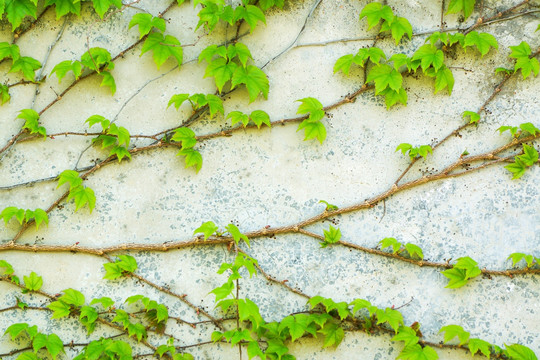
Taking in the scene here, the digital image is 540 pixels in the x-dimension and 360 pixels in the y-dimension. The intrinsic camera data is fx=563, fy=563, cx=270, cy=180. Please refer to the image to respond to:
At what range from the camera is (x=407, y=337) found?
2.48 m

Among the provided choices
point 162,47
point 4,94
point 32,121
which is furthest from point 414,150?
point 4,94

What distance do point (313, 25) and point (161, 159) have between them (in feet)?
3.38

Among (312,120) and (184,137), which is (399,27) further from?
(184,137)

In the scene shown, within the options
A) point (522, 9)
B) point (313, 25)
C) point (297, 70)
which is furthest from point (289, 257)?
point (522, 9)

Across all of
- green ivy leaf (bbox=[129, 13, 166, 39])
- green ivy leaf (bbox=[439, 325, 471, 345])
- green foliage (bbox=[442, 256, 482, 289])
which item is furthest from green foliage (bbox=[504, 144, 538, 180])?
green ivy leaf (bbox=[129, 13, 166, 39])

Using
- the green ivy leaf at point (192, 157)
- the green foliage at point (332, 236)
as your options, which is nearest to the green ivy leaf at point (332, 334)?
the green foliage at point (332, 236)

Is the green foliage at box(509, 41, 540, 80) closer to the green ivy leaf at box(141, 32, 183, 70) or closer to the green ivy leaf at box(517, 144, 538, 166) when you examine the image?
the green ivy leaf at box(517, 144, 538, 166)

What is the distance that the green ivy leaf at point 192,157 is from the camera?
2.71 m

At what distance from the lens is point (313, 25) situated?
288 centimetres

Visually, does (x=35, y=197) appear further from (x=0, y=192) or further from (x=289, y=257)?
(x=289, y=257)

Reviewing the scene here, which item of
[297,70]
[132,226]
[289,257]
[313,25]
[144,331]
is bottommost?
[144,331]

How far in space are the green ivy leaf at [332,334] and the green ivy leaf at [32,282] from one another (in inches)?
52.1

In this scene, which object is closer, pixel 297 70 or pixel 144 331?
pixel 144 331

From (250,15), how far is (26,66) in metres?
1.14
